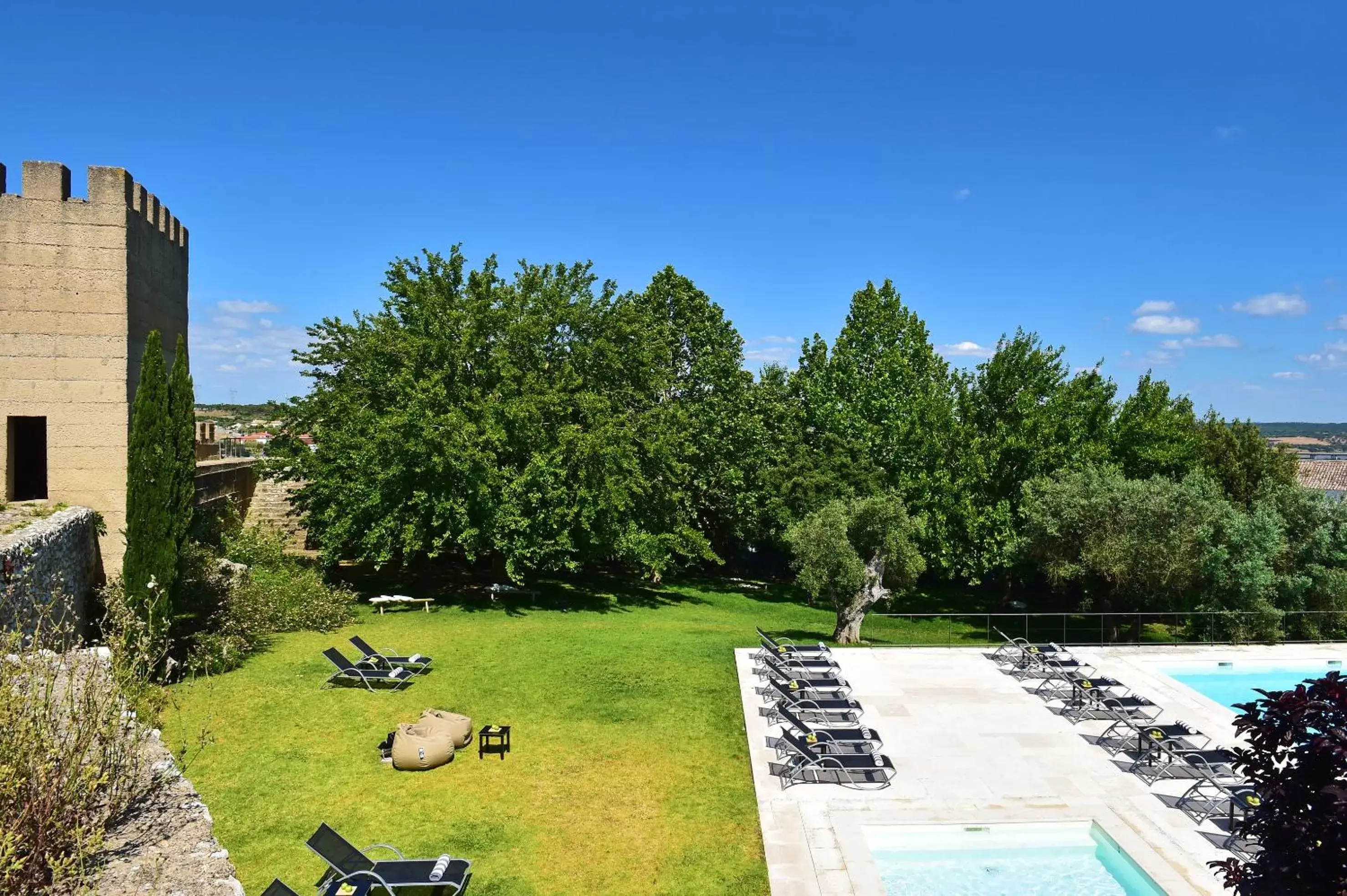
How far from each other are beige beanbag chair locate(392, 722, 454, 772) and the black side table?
428 millimetres

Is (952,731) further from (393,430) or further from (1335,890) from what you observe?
(393,430)

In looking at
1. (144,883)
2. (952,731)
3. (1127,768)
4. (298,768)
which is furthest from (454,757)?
(1127,768)

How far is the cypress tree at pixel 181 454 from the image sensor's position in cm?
1462

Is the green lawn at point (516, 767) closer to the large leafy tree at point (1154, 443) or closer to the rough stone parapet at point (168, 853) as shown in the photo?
the rough stone parapet at point (168, 853)

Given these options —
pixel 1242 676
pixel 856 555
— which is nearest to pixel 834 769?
pixel 856 555

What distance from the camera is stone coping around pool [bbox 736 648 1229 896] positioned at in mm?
9203

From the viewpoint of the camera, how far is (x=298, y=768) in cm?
1140

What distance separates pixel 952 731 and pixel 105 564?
16.4 metres

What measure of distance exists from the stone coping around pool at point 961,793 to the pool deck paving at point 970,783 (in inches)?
0.9

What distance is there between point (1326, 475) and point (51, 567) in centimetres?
6352

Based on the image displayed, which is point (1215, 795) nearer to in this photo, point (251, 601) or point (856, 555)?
point (856, 555)

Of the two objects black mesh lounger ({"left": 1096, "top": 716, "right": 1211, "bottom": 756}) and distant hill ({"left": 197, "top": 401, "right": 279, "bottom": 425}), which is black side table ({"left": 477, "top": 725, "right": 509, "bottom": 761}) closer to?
black mesh lounger ({"left": 1096, "top": 716, "right": 1211, "bottom": 756})

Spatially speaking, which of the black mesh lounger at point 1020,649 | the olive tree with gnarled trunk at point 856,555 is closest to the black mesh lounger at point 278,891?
the olive tree with gnarled trunk at point 856,555

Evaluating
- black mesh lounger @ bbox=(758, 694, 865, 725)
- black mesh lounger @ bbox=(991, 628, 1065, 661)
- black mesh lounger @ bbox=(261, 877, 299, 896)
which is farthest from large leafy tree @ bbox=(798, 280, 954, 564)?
black mesh lounger @ bbox=(261, 877, 299, 896)
